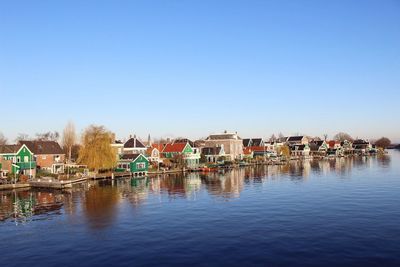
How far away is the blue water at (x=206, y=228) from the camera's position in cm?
2638

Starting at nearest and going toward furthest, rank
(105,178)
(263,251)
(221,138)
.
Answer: (263,251), (105,178), (221,138)

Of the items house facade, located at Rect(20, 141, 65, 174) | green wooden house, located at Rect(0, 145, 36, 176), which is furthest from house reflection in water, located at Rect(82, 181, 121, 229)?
house facade, located at Rect(20, 141, 65, 174)

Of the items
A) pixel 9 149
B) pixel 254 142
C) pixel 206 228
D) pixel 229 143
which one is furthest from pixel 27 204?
pixel 254 142

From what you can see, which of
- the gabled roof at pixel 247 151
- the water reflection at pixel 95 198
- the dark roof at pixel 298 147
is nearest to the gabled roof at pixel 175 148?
the water reflection at pixel 95 198

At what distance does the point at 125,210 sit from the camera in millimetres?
43812

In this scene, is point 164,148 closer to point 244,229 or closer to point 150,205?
point 150,205

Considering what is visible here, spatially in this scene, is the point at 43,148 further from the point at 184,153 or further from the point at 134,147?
the point at 184,153

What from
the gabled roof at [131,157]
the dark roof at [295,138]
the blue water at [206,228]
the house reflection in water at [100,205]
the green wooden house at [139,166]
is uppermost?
the dark roof at [295,138]

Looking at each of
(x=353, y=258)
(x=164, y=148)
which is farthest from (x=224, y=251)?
(x=164, y=148)

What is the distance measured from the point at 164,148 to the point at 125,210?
2703 inches

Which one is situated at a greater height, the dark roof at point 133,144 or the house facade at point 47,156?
the dark roof at point 133,144

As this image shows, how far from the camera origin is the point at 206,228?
3444 cm

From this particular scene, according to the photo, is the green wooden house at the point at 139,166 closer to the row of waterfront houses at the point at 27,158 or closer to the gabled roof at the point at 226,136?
the row of waterfront houses at the point at 27,158

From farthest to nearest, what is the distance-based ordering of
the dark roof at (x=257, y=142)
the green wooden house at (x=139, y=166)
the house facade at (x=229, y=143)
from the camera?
the dark roof at (x=257, y=142), the house facade at (x=229, y=143), the green wooden house at (x=139, y=166)
